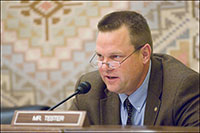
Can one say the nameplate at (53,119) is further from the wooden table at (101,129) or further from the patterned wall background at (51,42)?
the patterned wall background at (51,42)

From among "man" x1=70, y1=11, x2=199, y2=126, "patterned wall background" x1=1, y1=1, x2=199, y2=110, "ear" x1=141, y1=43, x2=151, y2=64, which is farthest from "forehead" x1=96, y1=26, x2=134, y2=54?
"patterned wall background" x1=1, y1=1, x2=199, y2=110

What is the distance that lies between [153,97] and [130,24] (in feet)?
1.36

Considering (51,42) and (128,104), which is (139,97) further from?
(51,42)

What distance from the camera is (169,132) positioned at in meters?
1.33

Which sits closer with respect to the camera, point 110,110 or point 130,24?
point 130,24

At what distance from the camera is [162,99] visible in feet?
7.03

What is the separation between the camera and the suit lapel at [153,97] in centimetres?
214

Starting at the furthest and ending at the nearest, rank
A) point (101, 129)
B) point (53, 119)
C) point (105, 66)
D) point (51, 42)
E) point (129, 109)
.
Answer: point (51, 42)
point (129, 109)
point (105, 66)
point (53, 119)
point (101, 129)

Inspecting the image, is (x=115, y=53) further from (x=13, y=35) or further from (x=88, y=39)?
(x=13, y=35)

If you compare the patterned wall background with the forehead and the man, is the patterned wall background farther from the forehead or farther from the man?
the forehead

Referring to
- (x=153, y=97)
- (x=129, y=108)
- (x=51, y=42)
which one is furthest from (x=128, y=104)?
(x=51, y=42)

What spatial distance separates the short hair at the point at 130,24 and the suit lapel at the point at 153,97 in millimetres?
201

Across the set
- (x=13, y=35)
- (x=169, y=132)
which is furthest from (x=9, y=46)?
(x=169, y=132)

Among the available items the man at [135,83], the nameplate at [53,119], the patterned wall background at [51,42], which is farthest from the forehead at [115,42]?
the patterned wall background at [51,42]
